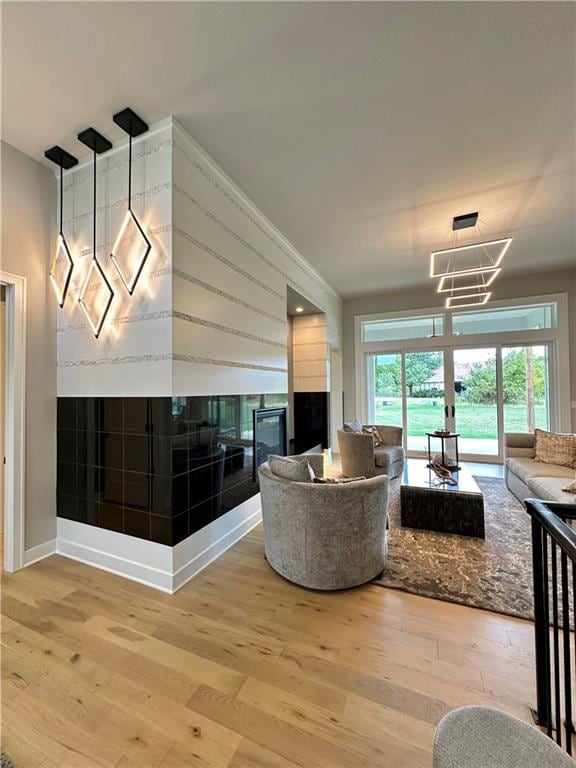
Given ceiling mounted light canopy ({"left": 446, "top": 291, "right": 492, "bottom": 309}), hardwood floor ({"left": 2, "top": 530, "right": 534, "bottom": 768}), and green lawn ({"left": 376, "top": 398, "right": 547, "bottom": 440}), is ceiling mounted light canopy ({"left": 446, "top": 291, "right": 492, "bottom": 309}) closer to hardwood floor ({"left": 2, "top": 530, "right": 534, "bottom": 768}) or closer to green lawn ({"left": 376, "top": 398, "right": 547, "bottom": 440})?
green lawn ({"left": 376, "top": 398, "right": 547, "bottom": 440})

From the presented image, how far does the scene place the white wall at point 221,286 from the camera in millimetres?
2396

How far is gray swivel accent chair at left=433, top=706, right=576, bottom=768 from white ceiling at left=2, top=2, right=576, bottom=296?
295 cm

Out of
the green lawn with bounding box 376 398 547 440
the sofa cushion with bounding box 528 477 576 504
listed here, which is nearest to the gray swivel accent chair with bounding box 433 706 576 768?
the sofa cushion with bounding box 528 477 576 504

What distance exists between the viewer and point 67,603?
2.12 metres

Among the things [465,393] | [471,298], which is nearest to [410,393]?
[465,393]

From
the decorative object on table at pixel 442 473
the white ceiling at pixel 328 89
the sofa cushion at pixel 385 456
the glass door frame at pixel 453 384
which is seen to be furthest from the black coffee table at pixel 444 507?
the glass door frame at pixel 453 384

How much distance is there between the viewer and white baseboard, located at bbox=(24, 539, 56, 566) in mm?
2562

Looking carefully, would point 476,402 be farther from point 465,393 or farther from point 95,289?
point 95,289

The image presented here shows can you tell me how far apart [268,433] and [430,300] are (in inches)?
180

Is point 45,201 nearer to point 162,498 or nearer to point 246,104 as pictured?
point 246,104

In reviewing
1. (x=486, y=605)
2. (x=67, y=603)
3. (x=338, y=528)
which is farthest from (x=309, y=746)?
(x=67, y=603)

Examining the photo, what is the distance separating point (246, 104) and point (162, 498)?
9.29 feet

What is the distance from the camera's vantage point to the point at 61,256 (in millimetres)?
2775

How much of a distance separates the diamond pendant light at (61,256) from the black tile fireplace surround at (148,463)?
942 mm
